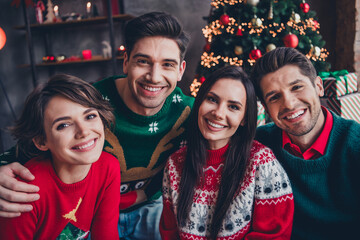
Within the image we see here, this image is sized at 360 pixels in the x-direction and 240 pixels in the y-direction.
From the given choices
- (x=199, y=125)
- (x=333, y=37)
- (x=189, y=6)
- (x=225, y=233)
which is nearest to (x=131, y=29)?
(x=199, y=125)

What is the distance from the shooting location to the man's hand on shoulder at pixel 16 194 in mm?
1135

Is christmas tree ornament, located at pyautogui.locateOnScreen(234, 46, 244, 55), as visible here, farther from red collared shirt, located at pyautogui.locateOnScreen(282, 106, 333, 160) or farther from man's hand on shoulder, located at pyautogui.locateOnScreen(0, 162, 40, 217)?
man's hand on shoulder, located at pyautogui.locateOnScreen(0, 162, 40, 217)

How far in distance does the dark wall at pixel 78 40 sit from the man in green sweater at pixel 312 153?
3.49 m

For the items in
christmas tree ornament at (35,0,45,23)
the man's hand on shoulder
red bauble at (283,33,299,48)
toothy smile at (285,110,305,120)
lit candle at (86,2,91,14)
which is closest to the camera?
the man's hand on shoulder

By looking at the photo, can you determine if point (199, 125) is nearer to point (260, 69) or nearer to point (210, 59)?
point (260, 69)

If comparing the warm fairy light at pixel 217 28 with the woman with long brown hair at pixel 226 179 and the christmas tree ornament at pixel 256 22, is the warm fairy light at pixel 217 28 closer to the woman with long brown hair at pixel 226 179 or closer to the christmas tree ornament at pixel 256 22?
the christmas tree ornament at pixel 256 22

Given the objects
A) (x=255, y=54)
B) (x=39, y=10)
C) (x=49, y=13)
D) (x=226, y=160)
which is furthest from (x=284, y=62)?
(x=39, y=10)

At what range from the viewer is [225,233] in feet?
4.17

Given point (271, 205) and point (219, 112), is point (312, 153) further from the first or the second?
point (219, 112)

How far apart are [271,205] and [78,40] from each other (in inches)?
176

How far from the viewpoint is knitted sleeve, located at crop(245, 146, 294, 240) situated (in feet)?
4.05

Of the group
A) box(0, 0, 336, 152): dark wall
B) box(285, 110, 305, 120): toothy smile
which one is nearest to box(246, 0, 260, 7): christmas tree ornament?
box(0, 0, 336, 152): dark wall

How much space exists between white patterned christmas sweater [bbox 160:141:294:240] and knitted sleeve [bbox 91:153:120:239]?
30cm

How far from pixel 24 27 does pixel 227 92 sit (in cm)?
423
